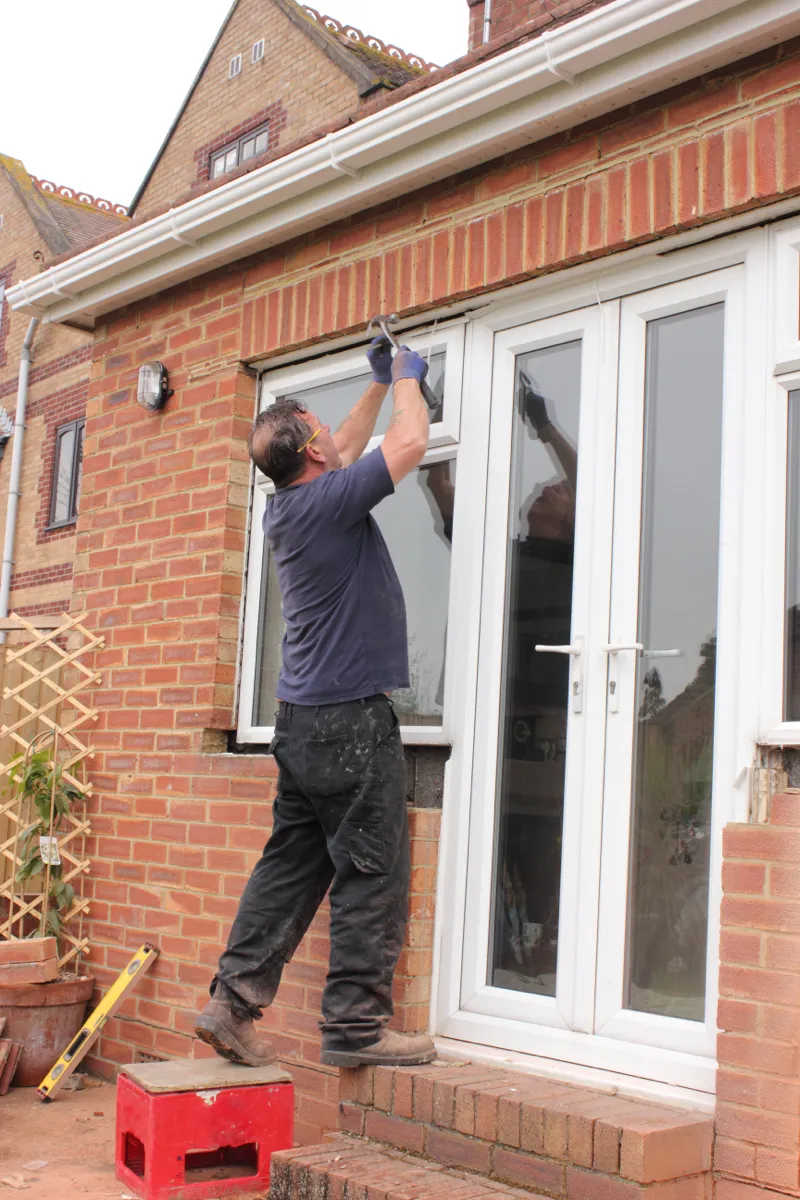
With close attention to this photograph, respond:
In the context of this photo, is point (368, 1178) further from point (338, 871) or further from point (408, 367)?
point (408, 367)

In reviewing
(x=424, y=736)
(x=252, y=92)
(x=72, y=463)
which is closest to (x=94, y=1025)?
(x=424, y=736)

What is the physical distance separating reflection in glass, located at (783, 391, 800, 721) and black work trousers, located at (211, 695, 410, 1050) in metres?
1.20

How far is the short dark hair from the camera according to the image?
3.95 metres

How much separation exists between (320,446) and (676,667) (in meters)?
1.34

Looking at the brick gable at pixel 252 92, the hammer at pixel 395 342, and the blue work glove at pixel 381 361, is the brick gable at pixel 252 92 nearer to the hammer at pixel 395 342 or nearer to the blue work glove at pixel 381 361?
the hammer at pixel 395 342

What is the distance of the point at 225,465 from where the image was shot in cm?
521

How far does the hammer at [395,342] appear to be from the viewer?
4.16 m

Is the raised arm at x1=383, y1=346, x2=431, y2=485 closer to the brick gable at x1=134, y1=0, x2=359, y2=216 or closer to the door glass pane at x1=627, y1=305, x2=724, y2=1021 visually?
the door glass pane at x1=627, y1=305, x2=724, y2=1021

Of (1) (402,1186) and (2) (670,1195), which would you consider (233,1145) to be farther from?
(2) (670,1195)

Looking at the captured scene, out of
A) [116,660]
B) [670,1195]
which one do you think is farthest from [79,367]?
[670,1195]

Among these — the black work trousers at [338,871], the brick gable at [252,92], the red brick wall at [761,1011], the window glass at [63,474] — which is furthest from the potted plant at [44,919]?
the brick gable at [252,92]

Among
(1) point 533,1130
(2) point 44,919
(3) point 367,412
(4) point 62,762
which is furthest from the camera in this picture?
(4) point 62,762

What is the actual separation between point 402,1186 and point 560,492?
83.7 inches

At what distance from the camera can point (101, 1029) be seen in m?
5.24
